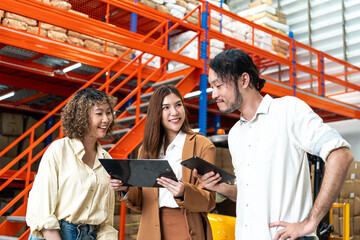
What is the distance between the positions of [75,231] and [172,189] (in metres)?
0.62

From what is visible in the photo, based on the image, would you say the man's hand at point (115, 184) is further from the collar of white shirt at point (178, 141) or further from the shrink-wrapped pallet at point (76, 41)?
the shrink-wrapped pallet at point (76, 41)

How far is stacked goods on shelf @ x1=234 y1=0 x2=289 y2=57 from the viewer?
1027cm

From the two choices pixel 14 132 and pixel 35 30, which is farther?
pixel 14 132

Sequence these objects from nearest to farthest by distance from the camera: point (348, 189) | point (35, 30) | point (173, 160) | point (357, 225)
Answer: point (173, 160) < point (35, 30) < point (348, 189) < point (357, 225)

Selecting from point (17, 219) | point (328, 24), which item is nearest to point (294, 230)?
point (17, 219)

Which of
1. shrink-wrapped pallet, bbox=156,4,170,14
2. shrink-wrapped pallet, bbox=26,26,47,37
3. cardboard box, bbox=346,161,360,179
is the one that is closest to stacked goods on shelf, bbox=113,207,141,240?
shrink-wrapped pallet, bbox=26,26,47,37

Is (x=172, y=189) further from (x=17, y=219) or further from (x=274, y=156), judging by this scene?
(x=17, y=219)

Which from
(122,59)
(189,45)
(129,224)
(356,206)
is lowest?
(129,224)

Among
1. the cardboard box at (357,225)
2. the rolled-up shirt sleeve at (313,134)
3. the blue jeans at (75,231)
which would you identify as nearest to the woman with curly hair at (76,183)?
the blue jeans at (75,231)

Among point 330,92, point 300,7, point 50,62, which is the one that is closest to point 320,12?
point 300,7

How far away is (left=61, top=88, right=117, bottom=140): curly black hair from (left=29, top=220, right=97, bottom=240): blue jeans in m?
0.57

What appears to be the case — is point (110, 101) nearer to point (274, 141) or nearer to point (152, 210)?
point (152, 210)

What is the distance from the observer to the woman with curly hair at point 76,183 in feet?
7.06

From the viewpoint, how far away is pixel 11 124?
9352 mm
